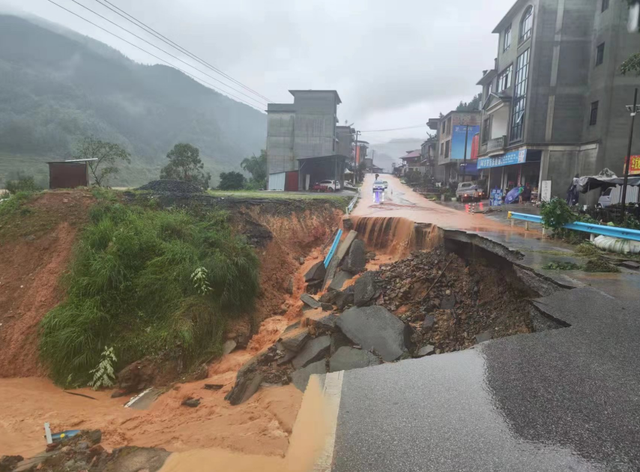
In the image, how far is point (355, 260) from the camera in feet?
42.3

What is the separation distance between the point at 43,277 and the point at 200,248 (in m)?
4.24

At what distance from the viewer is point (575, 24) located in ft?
79.0

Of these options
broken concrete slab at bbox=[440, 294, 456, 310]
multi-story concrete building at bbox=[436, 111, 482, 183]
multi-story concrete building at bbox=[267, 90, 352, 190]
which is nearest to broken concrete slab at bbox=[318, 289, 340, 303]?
broken concrete slab at bbox=[440, 294, 456, 310]

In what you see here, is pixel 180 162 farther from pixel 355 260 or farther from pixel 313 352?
pixel 313 352

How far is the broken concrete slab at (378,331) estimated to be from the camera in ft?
22.8

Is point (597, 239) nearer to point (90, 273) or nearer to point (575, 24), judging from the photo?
point (90, 273)

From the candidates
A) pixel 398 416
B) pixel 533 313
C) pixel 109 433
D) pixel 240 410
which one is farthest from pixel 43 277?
pixel 533 313

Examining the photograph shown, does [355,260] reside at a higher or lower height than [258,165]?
lower

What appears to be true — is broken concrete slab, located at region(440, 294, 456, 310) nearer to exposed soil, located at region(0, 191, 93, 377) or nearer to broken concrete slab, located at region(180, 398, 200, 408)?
broken concrete slab, located at region(180, 398, 200, 408)

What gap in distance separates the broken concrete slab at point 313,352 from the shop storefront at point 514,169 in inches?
935

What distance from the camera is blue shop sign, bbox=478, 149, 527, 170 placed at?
1034 inches

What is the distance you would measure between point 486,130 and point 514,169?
5576mm

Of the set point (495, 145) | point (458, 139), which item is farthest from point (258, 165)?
point (495, 145)

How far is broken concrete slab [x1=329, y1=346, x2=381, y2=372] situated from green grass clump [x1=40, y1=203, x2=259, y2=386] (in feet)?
12.6
